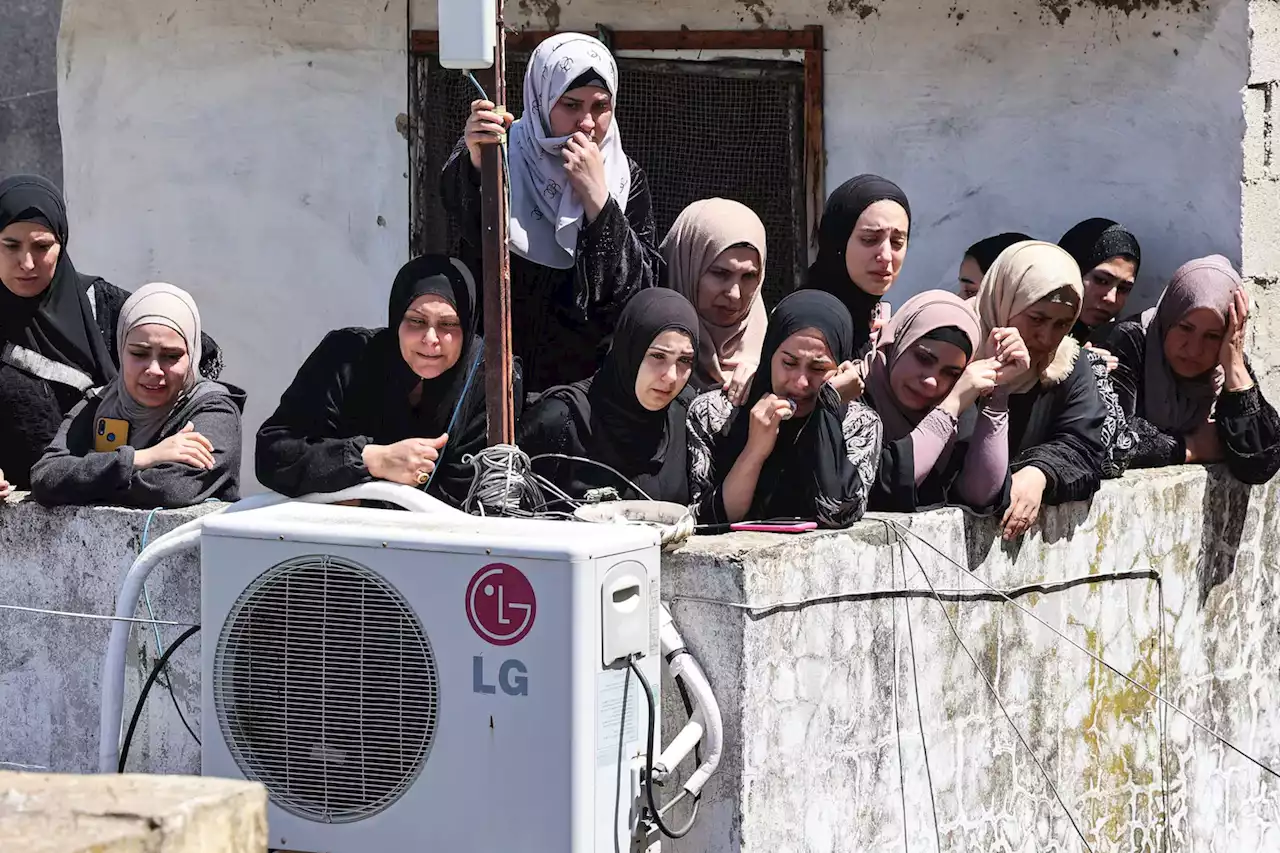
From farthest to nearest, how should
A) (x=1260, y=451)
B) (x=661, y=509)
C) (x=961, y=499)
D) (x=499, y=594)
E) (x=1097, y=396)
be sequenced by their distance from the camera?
(x=1260, y=451), (x=1097, y=396), (x=961, y=499), (x=661, y=509), (x=499, y=594)

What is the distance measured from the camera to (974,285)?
6.23 meters

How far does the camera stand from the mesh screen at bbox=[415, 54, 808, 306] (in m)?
6.69

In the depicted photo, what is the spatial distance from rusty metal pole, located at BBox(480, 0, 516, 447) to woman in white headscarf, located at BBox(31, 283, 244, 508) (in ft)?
3.12

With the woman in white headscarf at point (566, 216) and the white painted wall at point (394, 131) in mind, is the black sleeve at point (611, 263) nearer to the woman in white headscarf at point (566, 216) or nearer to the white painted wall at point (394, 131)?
the woman in white headscarf at point (566, 216)

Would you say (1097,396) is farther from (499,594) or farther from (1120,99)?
(499,594)

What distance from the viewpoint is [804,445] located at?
4352mm

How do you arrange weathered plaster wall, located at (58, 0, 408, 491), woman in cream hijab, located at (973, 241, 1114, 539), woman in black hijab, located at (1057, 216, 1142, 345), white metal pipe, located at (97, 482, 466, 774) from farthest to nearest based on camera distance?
weathered plaster wall, located at (58, 0, 408, 491)
woman in black hijab, located at (1057, 216, 1142, 345)
woman in cream hijab, located at (973, 241, 1114, 539)
white metal pipe, located at (97, 482, 466, 774)

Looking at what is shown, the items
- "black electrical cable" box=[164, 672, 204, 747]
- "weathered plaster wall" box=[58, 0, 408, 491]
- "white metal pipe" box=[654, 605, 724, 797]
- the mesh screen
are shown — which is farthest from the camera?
"weathered plaster wall" box=[58, 0, 408, 491]

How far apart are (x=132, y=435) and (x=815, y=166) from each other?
2871 mm

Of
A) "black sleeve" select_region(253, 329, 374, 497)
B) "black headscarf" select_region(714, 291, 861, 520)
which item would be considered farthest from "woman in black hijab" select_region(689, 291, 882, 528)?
"black sleeve" select_region(253, 329, 374, 497)

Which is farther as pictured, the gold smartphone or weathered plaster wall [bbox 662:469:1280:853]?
the gold smartphone

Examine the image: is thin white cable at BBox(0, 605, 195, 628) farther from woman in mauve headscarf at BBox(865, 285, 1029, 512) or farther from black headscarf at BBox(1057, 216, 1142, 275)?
black headscarf at BBox(1057, 216, 1142, 275)

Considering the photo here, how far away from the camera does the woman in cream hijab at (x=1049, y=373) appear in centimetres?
511

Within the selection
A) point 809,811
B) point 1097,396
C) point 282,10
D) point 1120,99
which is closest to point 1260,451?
point 1097,396
